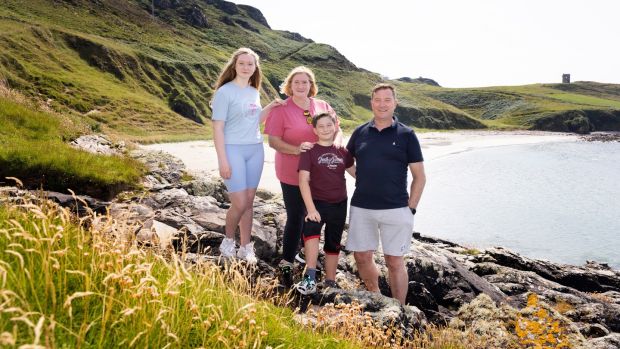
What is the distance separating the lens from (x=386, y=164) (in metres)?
6.08

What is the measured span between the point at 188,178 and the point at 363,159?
11109mm

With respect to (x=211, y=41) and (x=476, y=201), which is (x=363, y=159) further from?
(x=211, y=41)

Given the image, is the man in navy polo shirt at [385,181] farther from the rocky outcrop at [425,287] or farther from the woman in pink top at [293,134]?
the rocky outcrop at [425,287]

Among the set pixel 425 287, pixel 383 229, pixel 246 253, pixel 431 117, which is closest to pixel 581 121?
pixel 431 117

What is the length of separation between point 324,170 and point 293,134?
87cm

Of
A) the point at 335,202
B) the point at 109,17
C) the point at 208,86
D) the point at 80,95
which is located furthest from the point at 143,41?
the point at 335,202

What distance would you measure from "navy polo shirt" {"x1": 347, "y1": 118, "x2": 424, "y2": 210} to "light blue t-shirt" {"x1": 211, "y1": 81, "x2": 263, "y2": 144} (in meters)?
1.75

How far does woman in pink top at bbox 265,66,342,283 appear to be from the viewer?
21.9 ft

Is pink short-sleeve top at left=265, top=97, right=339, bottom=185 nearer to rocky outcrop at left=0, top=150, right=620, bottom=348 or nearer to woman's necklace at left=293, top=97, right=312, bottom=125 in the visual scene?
woman's necklace at left=293, top=97, right=312, bottom=125

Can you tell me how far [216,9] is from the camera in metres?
192

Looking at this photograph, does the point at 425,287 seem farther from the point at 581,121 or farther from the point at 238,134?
the point at 581,121

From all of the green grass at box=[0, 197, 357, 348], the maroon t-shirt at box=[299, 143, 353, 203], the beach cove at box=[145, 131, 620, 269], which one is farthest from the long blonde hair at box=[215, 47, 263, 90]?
the beach cove at box=[145, 131, 620, 269]

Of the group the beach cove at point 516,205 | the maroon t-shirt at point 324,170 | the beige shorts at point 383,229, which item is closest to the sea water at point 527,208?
the beach cove at point 516,205

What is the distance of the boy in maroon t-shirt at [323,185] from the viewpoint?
6.25m
